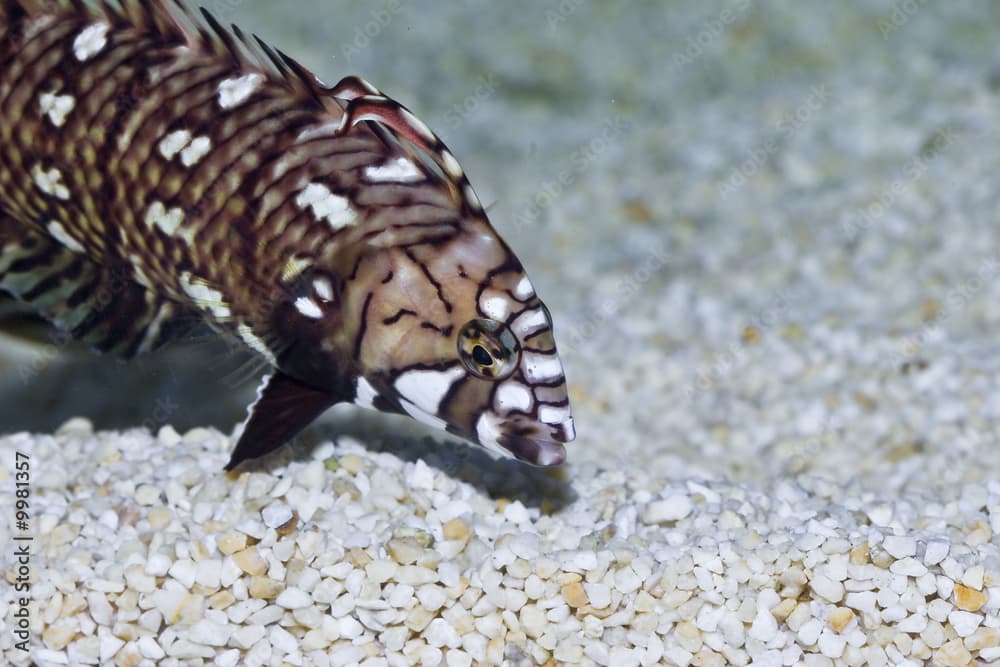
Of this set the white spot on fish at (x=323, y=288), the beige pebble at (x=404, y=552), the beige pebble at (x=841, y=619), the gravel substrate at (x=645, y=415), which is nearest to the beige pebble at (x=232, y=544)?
the gravel substrate at (x=645, y=415)

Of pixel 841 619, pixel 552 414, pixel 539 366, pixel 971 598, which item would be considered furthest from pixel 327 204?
pixel 971 598

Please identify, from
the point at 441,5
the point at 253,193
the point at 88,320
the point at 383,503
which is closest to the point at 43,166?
the point at 88,320

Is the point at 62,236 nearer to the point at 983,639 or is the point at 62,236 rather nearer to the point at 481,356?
the point at 481,356

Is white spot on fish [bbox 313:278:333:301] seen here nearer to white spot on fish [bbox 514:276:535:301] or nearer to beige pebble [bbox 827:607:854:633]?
white spot on fish [bbox 514:276:535:301]

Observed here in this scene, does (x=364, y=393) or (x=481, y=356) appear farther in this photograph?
(x=364, y=393)

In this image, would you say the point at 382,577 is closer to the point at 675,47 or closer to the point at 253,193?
the point at 253,193

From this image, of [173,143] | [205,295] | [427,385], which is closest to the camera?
[427,385]

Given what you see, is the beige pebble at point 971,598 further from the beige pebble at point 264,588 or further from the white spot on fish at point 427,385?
the beige pebble at point 264,588


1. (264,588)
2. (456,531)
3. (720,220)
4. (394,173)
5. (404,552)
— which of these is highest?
(720,220)
